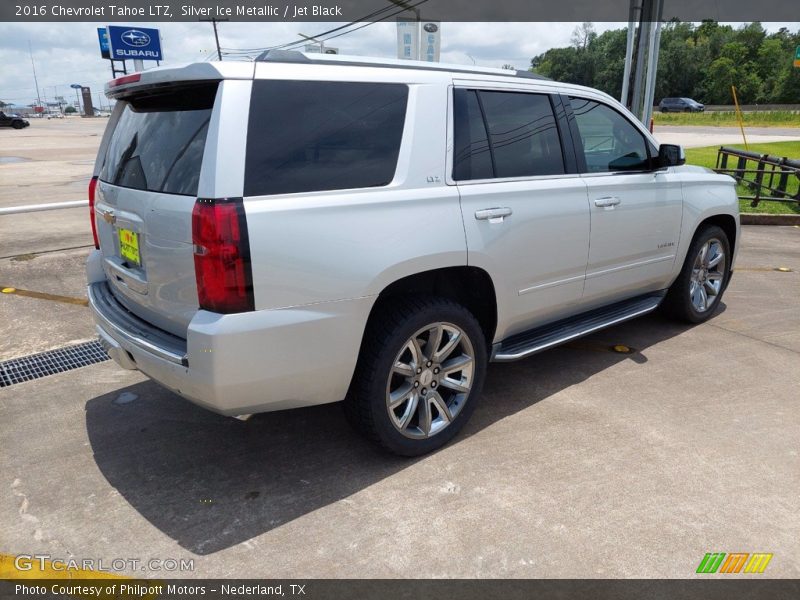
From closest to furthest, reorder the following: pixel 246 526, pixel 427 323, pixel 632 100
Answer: pixel 246 526, pixel 427 323, pixel 632 100

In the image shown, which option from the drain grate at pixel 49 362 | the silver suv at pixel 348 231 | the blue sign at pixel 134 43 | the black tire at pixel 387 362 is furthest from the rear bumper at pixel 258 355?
the blue sign at pixel 134 43

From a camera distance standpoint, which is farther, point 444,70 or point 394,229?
point 444,70

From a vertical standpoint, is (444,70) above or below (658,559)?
above

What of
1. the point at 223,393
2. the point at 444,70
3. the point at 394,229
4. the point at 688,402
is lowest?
the point at 688,402

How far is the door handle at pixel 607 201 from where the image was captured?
3.93 m

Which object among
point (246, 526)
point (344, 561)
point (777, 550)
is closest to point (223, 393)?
point (246, 526)

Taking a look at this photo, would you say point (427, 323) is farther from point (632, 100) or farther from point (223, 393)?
point (632, 100)

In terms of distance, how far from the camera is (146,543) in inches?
103

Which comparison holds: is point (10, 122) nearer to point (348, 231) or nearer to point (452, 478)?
point (348, 231)

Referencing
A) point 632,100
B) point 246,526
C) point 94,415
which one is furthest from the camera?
point 632,100

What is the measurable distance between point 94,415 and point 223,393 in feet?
5.39

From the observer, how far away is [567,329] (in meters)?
3.99

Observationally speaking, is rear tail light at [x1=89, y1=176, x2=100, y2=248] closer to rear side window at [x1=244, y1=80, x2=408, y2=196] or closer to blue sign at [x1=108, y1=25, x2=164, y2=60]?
rear side window at [x1=244, y1=80, x2=408, y2=196]

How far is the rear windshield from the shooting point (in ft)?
8.54
